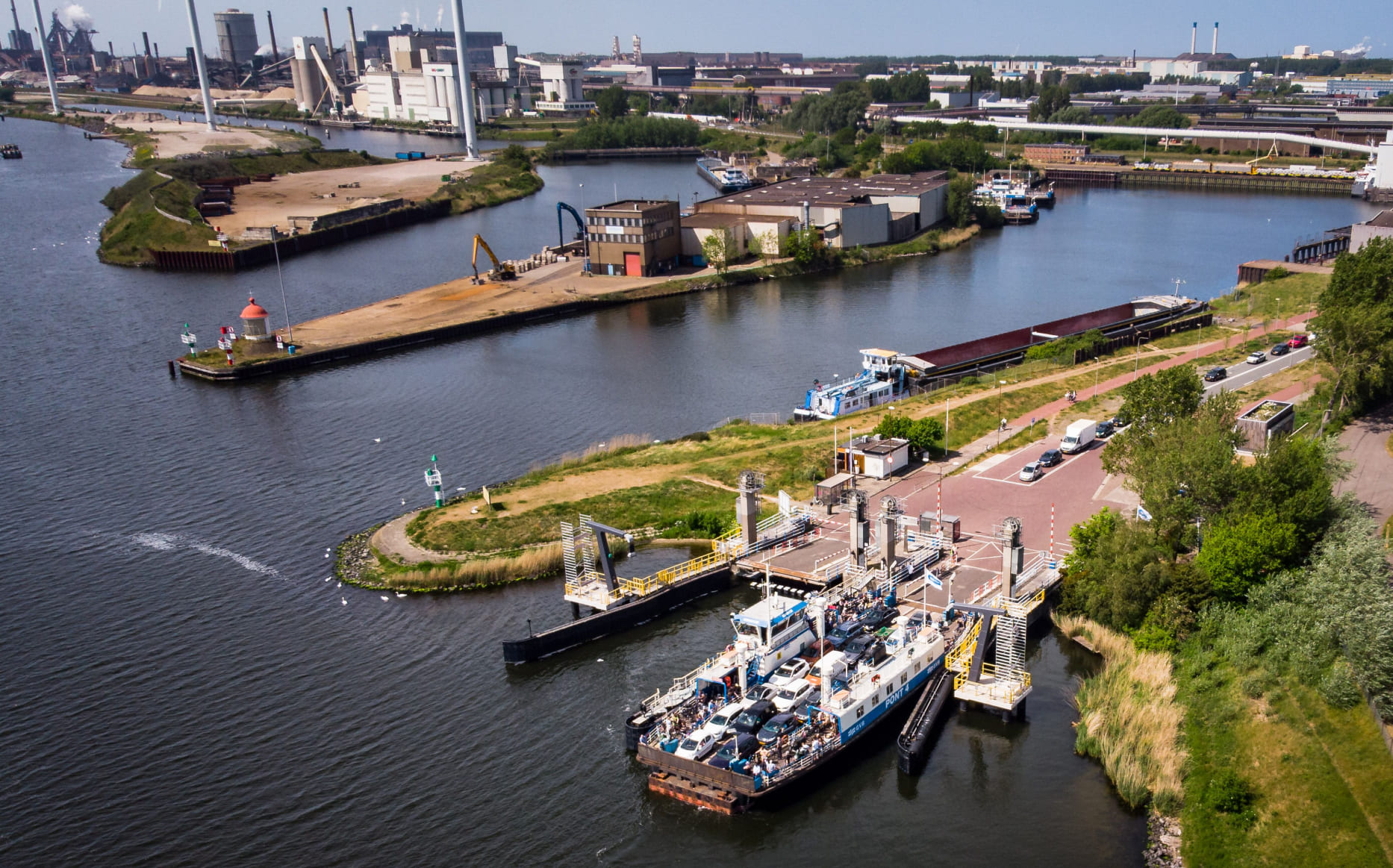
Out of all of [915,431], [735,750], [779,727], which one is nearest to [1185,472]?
[915,431]

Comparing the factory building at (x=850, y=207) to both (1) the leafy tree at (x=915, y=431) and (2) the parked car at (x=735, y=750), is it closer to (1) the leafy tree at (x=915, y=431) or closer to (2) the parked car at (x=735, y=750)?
(1) the leafy tree at (x=915, y=431)

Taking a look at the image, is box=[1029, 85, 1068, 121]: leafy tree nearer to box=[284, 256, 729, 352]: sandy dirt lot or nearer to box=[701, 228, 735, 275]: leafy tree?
box=[701, 228, 735, 275]: leafy tree

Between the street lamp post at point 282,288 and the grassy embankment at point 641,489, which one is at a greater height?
the street lamp post at point 282,288

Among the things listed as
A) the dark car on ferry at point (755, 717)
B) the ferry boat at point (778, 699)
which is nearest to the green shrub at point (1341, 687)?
the ferry boat at point (778, 699)

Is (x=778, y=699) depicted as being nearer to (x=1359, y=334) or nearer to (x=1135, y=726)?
(x=1135, y=726)

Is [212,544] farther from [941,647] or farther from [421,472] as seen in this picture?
[941,647]

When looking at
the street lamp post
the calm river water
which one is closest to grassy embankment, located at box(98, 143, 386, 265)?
the street lamp post

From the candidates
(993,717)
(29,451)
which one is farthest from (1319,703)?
(29,451)
